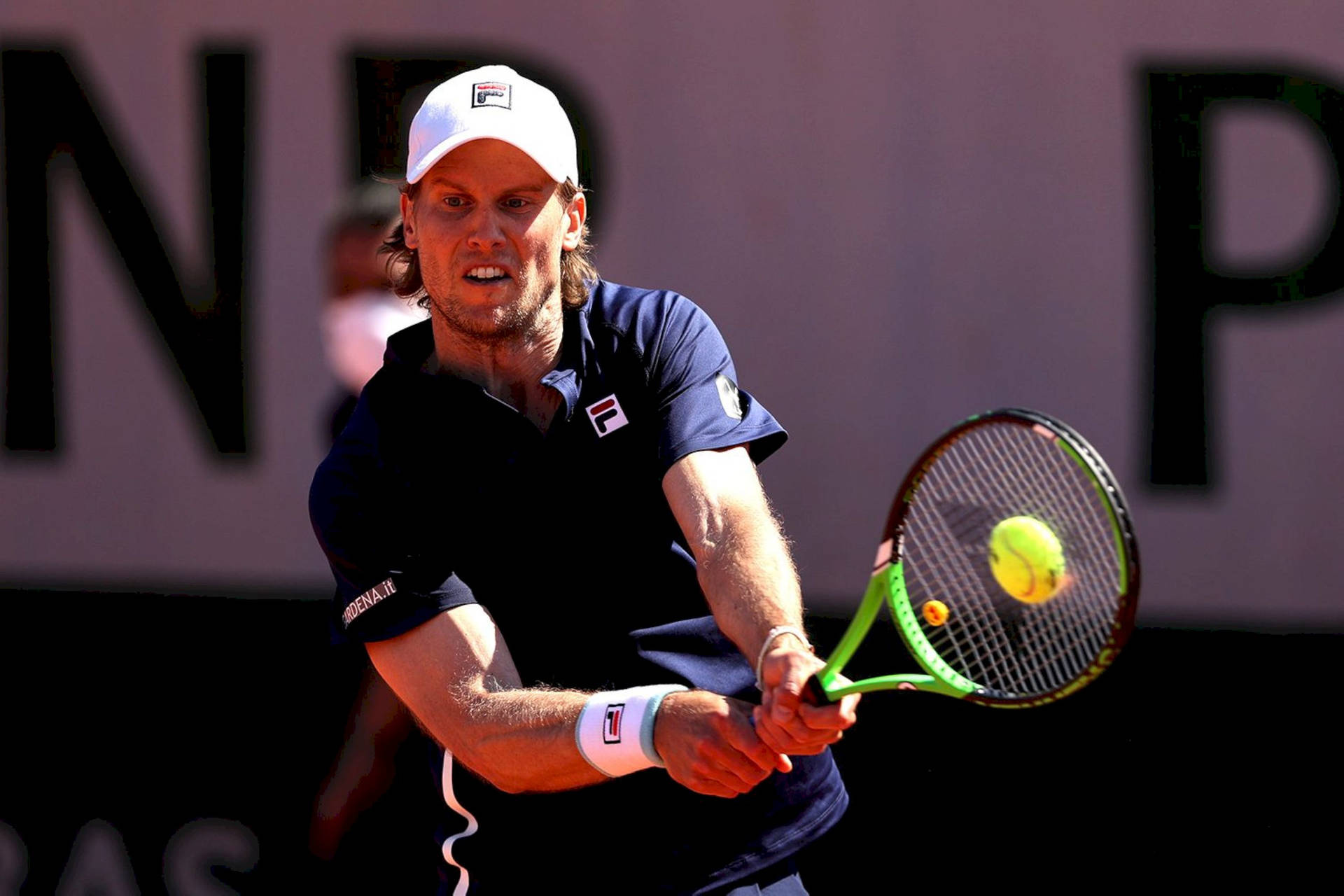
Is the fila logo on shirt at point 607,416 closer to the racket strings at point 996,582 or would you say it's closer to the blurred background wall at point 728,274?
the racket strings at point 996,582

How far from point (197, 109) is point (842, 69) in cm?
169

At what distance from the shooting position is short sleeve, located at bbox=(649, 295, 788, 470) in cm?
265

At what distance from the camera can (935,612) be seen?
2473mm

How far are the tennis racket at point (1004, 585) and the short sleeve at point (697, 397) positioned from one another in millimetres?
276

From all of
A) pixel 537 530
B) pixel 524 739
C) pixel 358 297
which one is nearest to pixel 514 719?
pixel 524 739

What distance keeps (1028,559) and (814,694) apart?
0.34 meters

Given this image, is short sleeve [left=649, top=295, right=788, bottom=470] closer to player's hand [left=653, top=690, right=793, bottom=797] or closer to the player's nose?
the player's nose

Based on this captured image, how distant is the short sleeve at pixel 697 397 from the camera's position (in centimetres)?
265

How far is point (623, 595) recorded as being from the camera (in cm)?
264

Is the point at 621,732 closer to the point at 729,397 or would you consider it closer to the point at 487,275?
the point at 729,397

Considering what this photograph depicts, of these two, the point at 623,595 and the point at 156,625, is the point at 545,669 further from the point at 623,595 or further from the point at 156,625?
the point at 156,625

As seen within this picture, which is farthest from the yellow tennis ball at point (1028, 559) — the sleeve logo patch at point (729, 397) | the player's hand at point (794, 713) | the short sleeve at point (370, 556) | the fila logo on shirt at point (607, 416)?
the short sleeve at point (370, 556)

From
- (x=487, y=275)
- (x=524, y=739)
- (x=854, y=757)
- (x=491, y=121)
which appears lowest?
(x=854, y=757)

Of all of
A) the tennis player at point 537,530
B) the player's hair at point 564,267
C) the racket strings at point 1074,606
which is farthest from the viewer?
the player's hair at point 564,267
